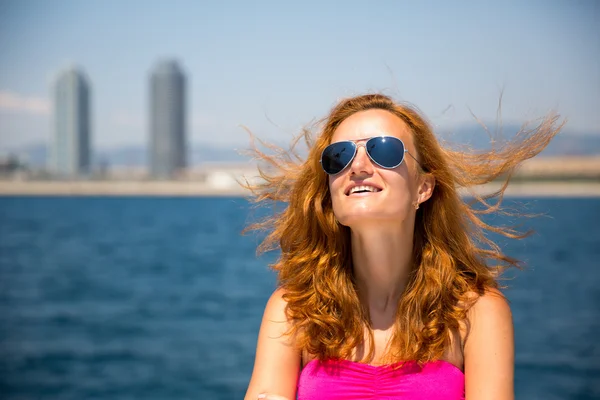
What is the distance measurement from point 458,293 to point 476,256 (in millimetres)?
228

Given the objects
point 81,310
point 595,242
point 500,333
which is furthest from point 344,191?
point 595,242

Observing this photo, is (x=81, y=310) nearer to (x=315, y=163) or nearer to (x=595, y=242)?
(x=315, y=163)

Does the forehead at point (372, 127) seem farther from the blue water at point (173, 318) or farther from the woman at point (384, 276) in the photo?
the blue water at point (173, 318)

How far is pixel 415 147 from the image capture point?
2688 millimetres

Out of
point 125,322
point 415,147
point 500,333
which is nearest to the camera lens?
point 500,333

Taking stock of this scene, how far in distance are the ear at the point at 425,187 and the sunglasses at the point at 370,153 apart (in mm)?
125

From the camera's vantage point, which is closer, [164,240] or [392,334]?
[392,334]

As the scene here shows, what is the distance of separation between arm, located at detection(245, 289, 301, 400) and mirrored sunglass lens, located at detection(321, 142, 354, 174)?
20.5 inches

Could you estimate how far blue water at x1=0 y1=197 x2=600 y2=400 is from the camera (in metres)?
14.0

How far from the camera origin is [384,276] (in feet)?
8.74

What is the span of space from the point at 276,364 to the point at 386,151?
78cm

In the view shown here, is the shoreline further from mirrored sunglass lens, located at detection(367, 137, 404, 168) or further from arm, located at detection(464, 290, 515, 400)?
arm, located at detection(464, 290, 515, 400)

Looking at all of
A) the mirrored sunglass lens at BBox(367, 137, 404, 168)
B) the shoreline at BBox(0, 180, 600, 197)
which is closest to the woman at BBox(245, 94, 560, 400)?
the mirrored sunglass lens at BBox(367, 137, 404, 168)

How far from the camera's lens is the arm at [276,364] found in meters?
2.57
